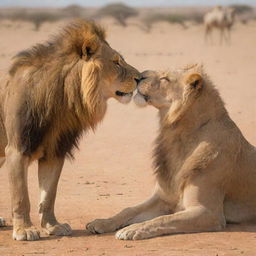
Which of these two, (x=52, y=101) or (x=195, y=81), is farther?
(x=195, y=81)

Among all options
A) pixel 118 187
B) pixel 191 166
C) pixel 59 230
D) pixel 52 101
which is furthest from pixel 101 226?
pixel 118 187

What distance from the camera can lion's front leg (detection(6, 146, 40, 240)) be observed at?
4.95 m

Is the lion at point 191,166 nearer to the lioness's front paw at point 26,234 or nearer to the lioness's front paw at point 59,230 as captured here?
the lioness's front paw at point 59,230

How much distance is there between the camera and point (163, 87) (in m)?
5.37

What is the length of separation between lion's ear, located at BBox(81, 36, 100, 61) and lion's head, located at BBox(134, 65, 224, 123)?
0.47m

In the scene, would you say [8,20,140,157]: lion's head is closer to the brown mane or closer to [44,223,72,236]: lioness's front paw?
the brown mane

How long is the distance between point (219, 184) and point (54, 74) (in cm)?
133

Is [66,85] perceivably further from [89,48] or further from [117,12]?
[117,12]

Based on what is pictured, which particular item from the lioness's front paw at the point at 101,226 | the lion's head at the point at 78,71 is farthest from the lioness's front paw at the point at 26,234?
the lion's head at the point at 78,71

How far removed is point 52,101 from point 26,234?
89 centimetres

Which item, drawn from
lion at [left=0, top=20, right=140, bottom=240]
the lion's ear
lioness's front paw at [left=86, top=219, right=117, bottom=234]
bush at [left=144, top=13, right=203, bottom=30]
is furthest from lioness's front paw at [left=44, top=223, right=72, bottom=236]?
bush at [left=144, top=13, right=203, bottom=30]

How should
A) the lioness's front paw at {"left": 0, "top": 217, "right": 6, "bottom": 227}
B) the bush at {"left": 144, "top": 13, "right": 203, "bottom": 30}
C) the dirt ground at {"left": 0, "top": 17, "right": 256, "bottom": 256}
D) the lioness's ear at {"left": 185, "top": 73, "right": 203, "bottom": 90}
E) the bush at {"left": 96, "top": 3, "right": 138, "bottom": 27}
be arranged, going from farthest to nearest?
the bush at {"left": 96, "top": 3, "right": 138, "bottom": 27} → the bush at {"left": 144, "top": 13, "right": 203, "bottom": 30} → the lioness's front paw at {"left": 0, "top": 217, "right": 6, "bottom": 227} → the lioness's ear at {"left": 185, "top": 73, "right": 203, "bottom": 90} → the dirt ground at {"left": 0, "top": 17, "right": 256, "bottom": 256}

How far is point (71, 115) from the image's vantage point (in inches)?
201

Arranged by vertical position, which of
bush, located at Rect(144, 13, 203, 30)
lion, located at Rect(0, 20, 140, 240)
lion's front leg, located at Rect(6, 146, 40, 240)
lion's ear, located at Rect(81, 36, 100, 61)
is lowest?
bush, located at Rect(144, 13, 203, 30)
